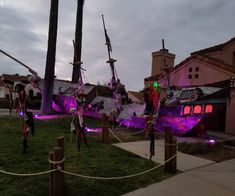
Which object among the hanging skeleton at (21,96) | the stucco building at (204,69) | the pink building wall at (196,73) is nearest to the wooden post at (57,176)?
the hanging skeleton at (21,96)

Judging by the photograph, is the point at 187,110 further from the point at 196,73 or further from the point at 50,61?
the point at 50,61

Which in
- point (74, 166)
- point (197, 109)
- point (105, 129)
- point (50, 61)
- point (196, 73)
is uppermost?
point (50, 61)

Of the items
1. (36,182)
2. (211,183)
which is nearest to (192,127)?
(211,183)

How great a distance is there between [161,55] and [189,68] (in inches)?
217

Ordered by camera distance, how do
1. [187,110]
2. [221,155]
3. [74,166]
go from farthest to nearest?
[187,110]
[221,155]
[74,166]

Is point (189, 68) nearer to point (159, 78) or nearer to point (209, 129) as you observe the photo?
point (159, 78)

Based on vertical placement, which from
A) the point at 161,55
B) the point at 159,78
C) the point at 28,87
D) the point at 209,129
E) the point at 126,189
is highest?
the point at 161,55

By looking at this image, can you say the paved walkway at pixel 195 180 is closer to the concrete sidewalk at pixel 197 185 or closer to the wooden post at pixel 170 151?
the concrete sidewalk at pixel 197 185

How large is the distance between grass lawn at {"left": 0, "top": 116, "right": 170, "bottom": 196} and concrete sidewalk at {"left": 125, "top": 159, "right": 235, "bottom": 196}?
268 millimetres

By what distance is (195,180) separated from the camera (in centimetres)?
660

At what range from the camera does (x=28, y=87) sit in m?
8.91

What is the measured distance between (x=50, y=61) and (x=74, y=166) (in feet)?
40.1

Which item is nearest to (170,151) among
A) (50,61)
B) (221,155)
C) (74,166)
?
(74,166)

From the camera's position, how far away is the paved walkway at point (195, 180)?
18.9 ft
